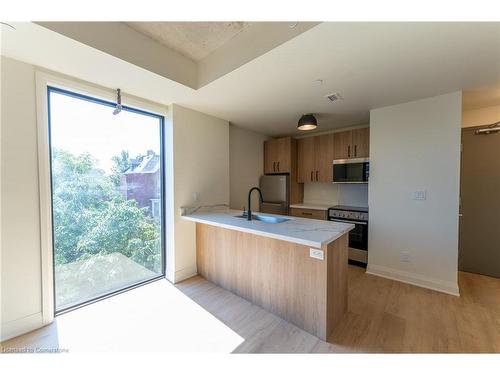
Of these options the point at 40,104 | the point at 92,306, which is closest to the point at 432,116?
the point at 40,104

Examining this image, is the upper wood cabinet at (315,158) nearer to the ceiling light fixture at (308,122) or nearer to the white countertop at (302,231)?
the ceiling light fixture at (308,122)

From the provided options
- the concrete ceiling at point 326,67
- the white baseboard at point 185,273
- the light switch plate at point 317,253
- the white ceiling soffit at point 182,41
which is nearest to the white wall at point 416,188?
the concrete ceiling at point 326,67

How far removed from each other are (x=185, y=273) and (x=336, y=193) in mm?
3056

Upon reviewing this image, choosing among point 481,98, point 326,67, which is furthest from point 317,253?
point 481,98

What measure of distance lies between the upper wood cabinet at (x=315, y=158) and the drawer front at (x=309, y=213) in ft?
2.01

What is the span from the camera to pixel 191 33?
1646 mm

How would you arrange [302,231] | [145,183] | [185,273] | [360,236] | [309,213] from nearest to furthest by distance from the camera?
[302,231], [145,183], [185,273], [360,236], [309,213]

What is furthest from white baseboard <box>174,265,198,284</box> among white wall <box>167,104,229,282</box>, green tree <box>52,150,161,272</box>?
green tree <box>52,150,161,272</box>

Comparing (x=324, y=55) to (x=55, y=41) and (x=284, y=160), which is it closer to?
(x=55, y=41)

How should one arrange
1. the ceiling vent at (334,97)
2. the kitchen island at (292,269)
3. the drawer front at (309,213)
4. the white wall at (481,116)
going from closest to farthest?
the kitchen island at (292,269) → the ceiling vent at (334,97) → the white wall at (481,116) → the drawer front at (309,213)

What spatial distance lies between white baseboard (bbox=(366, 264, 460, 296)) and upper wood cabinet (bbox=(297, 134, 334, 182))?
62.1 inches

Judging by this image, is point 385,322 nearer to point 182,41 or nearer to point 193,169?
point 193,169

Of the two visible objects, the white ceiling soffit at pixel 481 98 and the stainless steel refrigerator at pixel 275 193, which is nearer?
the white ceiling soffit at pixel 481 98

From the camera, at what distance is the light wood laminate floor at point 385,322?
1.51m
